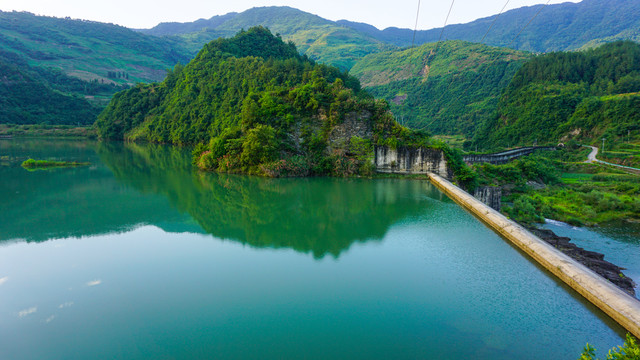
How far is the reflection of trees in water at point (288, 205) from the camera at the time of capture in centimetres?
1517

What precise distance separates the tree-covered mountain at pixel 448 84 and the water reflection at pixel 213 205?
62208 mm

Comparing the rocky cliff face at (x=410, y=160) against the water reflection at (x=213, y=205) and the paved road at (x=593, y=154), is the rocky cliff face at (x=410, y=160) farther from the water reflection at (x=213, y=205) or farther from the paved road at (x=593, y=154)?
the paved road at (x=593, y=154)

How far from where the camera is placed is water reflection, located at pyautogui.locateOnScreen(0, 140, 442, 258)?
15.3 meters

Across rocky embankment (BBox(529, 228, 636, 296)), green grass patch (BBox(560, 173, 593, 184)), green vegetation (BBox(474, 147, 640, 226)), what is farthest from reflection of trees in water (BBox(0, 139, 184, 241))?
green grass patch (BBox(560, 173, 593, 184))

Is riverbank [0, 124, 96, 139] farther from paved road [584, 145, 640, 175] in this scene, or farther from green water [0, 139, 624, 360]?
paved road [584, 145, 640, 175]

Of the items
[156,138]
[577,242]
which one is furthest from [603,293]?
[156,138]

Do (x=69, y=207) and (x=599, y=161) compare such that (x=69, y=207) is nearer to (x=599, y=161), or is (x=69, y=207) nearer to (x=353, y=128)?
(x=353, y=128)

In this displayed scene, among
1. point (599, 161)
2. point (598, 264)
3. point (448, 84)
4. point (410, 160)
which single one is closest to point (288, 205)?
point (410, 160)

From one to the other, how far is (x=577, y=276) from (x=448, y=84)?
91.0 metres

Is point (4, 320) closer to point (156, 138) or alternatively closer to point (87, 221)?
point (87, 221)

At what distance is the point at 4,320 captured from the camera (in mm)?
8617

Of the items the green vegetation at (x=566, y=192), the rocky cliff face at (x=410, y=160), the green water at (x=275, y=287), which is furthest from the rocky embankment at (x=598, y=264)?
the rocky cliff face at (x=410, y=160)

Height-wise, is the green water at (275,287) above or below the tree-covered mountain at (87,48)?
below

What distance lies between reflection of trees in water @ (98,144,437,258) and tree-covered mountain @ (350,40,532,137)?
201ft
